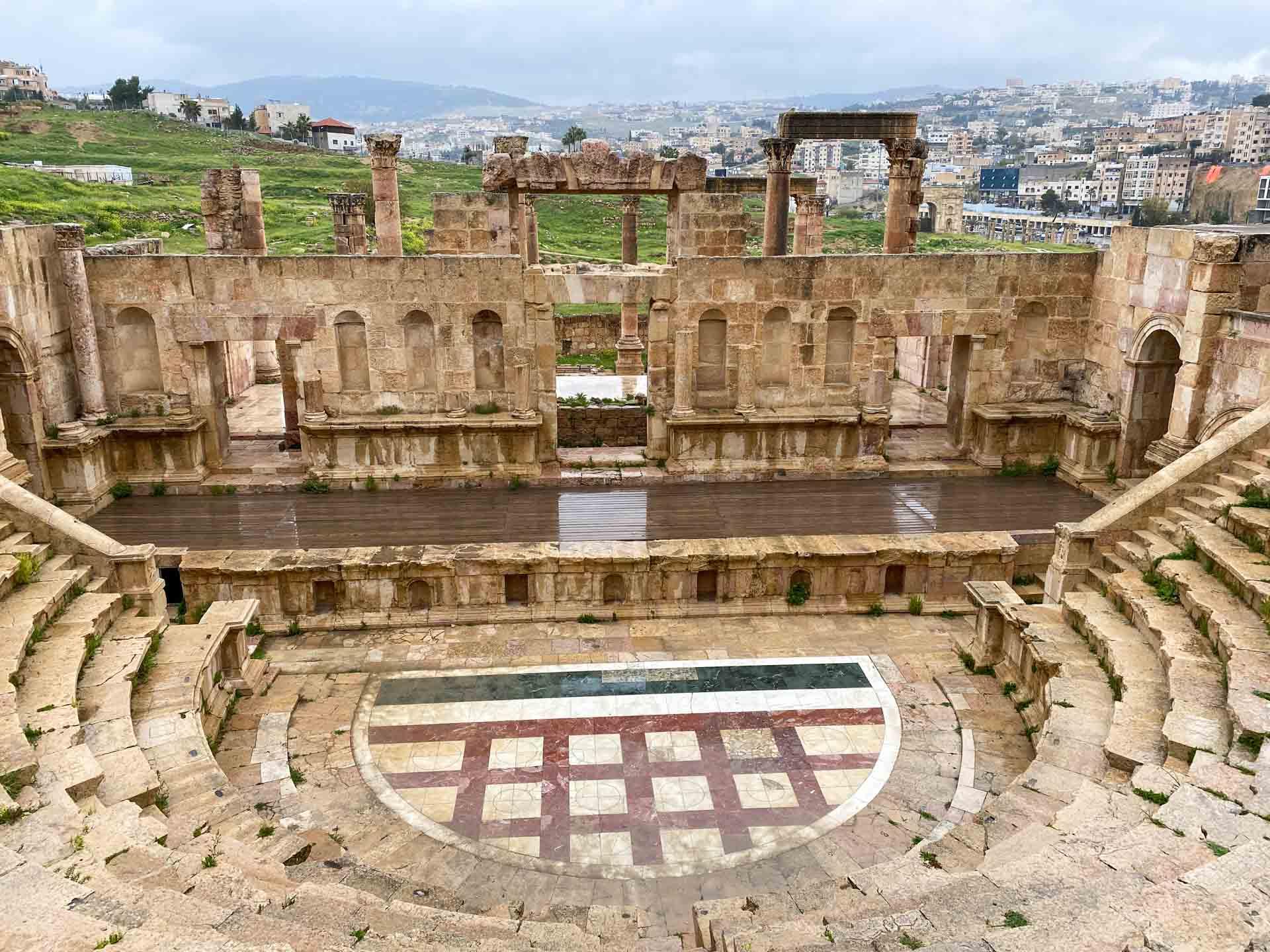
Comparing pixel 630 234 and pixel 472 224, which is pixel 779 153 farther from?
pixel 630 234

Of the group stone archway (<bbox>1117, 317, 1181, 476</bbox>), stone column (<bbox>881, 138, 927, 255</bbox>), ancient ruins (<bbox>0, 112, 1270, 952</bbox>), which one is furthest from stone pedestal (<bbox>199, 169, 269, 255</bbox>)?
stone archway (<bbox>1117, 317, 1181, 476</bbox>)

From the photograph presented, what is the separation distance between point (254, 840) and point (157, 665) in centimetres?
320

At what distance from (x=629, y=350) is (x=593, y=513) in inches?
429

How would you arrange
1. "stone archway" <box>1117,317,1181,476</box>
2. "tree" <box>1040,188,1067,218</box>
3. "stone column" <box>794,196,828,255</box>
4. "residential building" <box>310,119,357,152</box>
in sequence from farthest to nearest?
"tree" <box>1040,188,1067,218</box> < "residential building" <box>310,119,357,152</box> < "stone column" <box>794,196,828,255</box> < "stone archway" <box>1117,317,1181,476</box>

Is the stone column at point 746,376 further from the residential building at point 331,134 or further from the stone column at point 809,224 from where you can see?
the residential building at point 331,134

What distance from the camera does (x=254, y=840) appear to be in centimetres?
861

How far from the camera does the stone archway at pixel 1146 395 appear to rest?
51.8 feet

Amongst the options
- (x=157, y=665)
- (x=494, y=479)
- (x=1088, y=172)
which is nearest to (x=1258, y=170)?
(x=1088, y=172)

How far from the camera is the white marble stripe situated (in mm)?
11328

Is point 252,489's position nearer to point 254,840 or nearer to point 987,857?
point 254,840

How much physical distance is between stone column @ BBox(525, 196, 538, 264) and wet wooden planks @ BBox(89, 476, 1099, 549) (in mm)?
8799

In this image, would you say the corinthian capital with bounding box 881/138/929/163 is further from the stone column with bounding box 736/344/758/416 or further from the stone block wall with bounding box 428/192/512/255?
the stone block wall with bounding box 428/192/512/255

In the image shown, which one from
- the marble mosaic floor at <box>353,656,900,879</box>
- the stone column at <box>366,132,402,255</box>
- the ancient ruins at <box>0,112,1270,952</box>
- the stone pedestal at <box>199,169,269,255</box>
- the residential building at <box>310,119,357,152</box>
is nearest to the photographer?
the ancient ruins at <box>0,112,1270,952</box>

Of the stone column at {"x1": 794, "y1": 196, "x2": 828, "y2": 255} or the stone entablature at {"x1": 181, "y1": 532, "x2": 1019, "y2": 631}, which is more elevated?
the stone column at {"x1": 794, "y1": 196, "x2": 828, "y2": 255}
